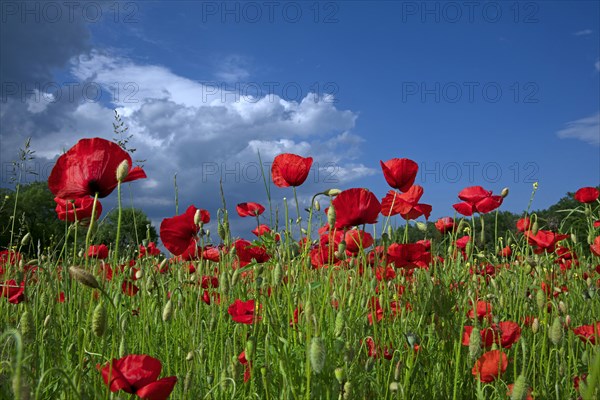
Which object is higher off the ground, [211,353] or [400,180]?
[400,180]

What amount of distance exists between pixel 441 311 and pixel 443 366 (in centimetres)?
24

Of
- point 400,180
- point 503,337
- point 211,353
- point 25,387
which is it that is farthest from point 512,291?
point 25,387

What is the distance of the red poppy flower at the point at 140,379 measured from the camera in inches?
51.4

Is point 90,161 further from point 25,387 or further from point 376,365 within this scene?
point 376,365

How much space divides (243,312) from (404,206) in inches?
32.1

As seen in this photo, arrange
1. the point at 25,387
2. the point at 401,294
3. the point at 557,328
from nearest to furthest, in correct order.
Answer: the point at 25,387 → the point at 557,328 → the point at 401,294

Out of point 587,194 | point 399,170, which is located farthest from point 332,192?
point 587,194

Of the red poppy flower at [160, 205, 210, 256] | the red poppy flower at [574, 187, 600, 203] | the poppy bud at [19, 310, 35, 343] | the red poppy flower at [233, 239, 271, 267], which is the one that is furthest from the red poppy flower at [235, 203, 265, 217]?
the red poppy flower at [574, 187, 600, 203]

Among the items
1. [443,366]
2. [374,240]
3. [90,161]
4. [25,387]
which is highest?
[90,161]

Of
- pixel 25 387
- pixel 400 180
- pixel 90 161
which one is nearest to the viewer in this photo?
pixel 25 387

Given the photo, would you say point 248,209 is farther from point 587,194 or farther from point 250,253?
point 587,194

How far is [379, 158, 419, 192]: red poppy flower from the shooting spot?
2172mm

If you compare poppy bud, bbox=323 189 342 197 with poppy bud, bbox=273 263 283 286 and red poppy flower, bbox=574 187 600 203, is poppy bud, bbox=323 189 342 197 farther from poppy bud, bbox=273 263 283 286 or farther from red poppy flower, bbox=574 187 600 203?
red poppy flower, bbox=574 187 600 203

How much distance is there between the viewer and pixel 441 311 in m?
2.05
